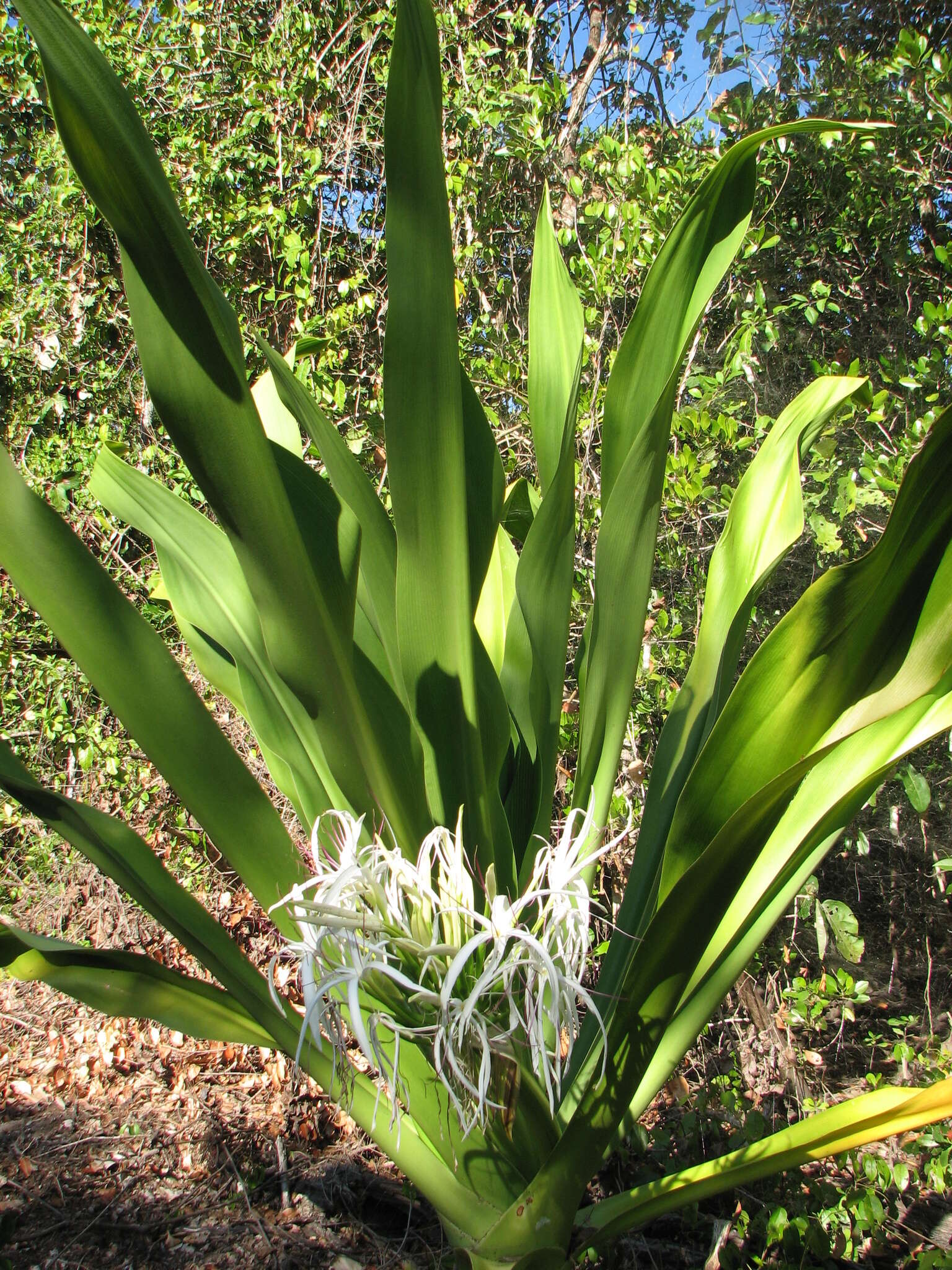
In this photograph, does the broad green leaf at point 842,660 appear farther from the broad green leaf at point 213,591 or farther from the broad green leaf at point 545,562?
the broad green leaf at point 213,591

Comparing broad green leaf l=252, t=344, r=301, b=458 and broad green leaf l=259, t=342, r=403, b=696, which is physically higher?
broad green leaf l=252, t=344, r=301, b=458

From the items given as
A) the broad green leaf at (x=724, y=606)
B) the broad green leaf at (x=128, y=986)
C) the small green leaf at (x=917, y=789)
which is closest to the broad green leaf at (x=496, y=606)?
the broad green leaf at (x=724, y=606)

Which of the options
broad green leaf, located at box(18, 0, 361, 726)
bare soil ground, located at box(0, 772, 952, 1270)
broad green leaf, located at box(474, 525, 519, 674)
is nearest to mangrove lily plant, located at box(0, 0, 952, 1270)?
broad green leaf, located at box(18, 0, 361, 726)

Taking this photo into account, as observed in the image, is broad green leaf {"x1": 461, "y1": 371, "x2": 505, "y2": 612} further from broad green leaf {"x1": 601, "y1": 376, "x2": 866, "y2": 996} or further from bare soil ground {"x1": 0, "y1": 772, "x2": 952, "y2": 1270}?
bare soil ground {"x1": 0, "y1": 772, "x2": 952, "y2": 1270}

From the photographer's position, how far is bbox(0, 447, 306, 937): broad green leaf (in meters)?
0.65

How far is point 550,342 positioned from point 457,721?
47 cm

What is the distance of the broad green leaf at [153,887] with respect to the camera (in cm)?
69

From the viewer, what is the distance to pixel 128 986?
Result: 712 mm

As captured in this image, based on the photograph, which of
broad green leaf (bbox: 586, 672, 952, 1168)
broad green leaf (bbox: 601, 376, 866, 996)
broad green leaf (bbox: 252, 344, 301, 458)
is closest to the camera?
broad green leaf (bbox: 586, 672, 952, 1168)

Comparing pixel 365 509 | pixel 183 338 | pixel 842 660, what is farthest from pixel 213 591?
pixel 842 660

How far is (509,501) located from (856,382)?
1.60ft

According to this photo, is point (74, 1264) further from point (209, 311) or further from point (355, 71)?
point (355, 71)

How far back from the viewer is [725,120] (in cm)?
159

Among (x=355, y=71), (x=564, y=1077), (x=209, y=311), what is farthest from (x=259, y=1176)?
(x=355, y=71)
